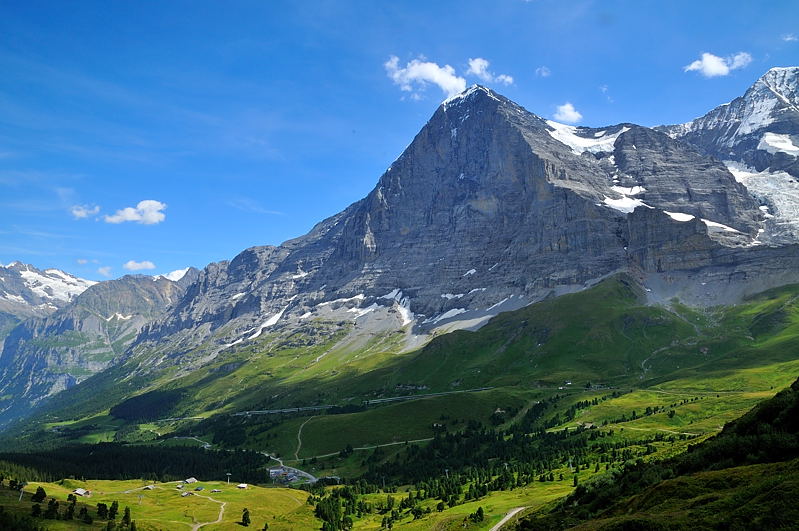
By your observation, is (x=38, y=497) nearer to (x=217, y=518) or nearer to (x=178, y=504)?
(x=178, y=504)

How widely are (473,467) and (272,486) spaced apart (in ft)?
215

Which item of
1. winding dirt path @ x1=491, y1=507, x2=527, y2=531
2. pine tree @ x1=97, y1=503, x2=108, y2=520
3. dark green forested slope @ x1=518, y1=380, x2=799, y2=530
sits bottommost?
pine tree @ x1=97, y1=503, x2=108, y2=520

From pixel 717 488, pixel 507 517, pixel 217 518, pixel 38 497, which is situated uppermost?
pixel 717 488

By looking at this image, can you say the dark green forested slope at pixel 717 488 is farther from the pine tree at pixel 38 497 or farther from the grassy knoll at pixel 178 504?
the pine tree at pixel 38 497

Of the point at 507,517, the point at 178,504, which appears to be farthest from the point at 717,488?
the point at 178,504

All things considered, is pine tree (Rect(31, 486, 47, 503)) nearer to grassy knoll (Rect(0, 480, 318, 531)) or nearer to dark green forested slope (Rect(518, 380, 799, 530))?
grassy knoll (Rect(0, 480, 318, 531))

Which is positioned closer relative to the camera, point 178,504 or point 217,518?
point 217,518

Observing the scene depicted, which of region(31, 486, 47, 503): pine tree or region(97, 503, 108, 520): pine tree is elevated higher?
region(31, 486, 47, 503): pine tree

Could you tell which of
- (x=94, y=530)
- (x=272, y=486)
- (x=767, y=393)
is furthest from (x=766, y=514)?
(x=767, y=393)

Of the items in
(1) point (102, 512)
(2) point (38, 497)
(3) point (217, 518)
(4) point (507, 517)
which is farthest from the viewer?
(3) point (217, 518)

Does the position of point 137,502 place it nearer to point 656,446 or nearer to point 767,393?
point 656,446

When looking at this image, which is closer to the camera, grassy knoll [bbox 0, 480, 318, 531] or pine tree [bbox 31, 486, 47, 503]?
pine tree [bbox 31, 486, 47, 503]

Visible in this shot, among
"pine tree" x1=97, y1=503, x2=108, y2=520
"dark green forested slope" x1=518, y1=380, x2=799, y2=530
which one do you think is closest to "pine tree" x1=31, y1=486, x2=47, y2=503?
"pine tree" x1=97, y1=503, x2=108, y2=520

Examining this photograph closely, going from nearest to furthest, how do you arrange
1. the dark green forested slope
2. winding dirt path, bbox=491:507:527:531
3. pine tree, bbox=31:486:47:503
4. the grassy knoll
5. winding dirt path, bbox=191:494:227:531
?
the dark green forested slope → winding dirt path, bbox=491:507:527:531 → pine tree, bbox=31:486:47:503 → the grassy knoll → winding dirt path, bbox=191:494:227:531
